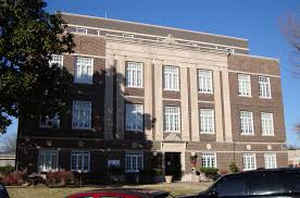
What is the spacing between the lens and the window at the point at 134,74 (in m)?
33.1

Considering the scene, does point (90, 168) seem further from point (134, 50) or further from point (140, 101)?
point (134, 50)

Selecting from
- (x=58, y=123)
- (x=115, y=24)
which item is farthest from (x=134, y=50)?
(x=115, y=24)

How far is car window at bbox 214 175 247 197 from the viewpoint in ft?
33.3

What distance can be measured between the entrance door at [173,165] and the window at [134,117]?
3.83 meters

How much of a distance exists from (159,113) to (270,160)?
12933 millimetres

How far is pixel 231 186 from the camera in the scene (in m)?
10.4

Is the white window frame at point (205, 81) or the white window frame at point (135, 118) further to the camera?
the white window frame at point (205, 81)

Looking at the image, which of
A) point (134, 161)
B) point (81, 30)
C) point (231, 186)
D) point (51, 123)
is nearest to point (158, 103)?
point (134, 161)

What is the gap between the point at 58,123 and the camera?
2970 cm

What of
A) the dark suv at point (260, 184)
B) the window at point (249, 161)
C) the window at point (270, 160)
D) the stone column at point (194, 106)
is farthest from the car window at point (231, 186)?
the window at point (270, 160)

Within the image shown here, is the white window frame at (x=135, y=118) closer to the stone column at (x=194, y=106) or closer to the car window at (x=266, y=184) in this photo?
the stone column at (x=194, y=106)

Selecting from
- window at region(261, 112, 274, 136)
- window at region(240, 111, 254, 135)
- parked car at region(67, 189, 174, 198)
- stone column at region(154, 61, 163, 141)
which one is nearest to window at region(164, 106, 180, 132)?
stone column at region(154, 61, 163, 141)

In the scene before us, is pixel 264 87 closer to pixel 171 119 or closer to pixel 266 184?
pixel 171 119

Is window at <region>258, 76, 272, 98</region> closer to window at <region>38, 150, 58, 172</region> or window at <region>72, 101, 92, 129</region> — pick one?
window at <region>72, 101, 92, 129</region>
